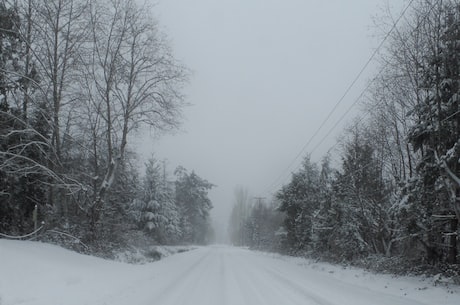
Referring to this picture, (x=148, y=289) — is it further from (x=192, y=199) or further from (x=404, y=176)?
(x=192, y=199)

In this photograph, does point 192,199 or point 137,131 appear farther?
point 192,199

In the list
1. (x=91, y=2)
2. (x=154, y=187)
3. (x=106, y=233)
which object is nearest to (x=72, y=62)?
(x=91, y=2)

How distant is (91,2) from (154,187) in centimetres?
2660

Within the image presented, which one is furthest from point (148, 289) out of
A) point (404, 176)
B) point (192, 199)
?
point (192, 199)

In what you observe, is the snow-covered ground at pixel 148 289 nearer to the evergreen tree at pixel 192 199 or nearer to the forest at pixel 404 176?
the forest at pixel 404 176

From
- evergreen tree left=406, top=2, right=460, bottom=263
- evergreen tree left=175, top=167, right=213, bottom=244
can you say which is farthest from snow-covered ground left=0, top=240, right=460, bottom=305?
evergreen tree left=175, top=167, right=213, bottom=244

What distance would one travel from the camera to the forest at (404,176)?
12.4m

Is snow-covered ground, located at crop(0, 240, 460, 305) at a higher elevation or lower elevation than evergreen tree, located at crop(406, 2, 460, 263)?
lower

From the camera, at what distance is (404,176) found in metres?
20.2

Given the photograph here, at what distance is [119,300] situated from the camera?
30.1 ft

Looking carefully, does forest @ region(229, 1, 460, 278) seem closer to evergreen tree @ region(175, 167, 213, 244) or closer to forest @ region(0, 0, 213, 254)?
forest @ region(0, 0, 213, 254)

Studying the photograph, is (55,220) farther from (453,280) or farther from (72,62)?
(453,280)

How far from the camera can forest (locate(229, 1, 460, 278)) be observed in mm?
12391

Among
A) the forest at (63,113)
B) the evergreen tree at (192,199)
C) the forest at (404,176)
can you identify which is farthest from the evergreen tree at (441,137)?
the evergreen tree at (192,199)
